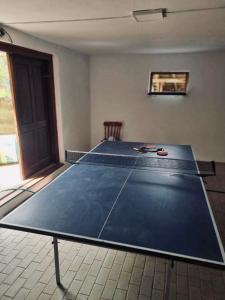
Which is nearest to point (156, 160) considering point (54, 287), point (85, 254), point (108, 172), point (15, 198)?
point (108, 172)

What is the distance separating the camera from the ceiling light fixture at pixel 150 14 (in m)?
2.16

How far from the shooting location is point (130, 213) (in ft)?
5.64

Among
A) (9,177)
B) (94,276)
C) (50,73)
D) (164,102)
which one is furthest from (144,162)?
(164,102)

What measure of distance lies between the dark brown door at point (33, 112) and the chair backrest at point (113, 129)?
5.50ft

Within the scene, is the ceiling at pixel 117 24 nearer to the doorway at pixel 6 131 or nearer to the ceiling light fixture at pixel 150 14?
the ceiling light fixture at pixel 150 14

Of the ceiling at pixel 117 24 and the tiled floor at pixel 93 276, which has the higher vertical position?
the ceiling at pixel 117 24

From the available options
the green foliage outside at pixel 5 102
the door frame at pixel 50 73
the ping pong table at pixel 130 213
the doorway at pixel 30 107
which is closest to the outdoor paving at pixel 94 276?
the ping pong table at pixel 130 213

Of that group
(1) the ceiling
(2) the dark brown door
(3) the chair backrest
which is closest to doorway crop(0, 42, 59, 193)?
(2) the dark brown door

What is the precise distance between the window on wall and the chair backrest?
1.08 metres

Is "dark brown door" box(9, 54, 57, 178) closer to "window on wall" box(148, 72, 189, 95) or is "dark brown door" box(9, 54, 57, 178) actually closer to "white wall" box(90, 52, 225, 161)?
"white wall" box(90, 52, 225, 161)

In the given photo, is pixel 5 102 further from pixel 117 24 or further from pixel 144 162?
pixel 144 162

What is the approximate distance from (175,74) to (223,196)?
9.47 feet

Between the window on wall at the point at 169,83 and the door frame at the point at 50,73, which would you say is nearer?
the door frame at the point at 50,73

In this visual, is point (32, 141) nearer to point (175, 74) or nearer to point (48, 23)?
point (48, 23)
